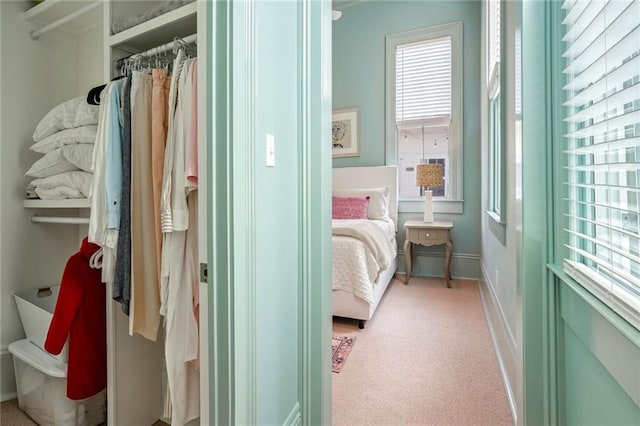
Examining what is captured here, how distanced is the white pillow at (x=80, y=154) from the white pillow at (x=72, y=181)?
0.05 metres

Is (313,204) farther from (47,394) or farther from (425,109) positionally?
(425,109)

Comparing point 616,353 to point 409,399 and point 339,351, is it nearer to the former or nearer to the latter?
point 409,399

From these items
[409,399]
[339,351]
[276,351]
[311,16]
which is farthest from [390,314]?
[311,16]

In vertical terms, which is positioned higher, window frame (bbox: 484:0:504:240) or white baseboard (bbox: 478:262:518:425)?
window frame (bbox: 484:0:504:240)

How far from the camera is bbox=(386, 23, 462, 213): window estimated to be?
4.17m

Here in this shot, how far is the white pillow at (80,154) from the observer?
4.95 ft

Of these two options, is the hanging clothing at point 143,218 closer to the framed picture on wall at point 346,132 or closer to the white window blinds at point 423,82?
the framed picture on wall at point 346,132

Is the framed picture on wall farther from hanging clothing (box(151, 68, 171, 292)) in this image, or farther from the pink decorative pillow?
hanging clothing (box(151, 68, 171, 292))

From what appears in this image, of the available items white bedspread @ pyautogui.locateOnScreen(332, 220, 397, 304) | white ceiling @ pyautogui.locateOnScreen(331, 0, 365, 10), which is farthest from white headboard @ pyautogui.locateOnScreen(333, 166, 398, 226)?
white ceiling @ pyautogui.locateOnScreen(331, 0, 365, 10)

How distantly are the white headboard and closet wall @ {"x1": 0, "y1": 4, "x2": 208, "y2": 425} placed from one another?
302 centimetres

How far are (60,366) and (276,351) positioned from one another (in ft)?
3.56

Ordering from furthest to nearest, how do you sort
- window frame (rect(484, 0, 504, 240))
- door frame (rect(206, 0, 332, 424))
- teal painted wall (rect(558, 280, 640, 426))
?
window frame (rect(484, 0, 504, 240)) < door frame (rect(206, 0, 332, 424)) < teal painted wall (rect(558, 280, 640, 426))

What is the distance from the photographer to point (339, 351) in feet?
7.65

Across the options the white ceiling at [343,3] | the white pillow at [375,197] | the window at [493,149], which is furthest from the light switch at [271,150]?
the white ceiling at [343,3]
